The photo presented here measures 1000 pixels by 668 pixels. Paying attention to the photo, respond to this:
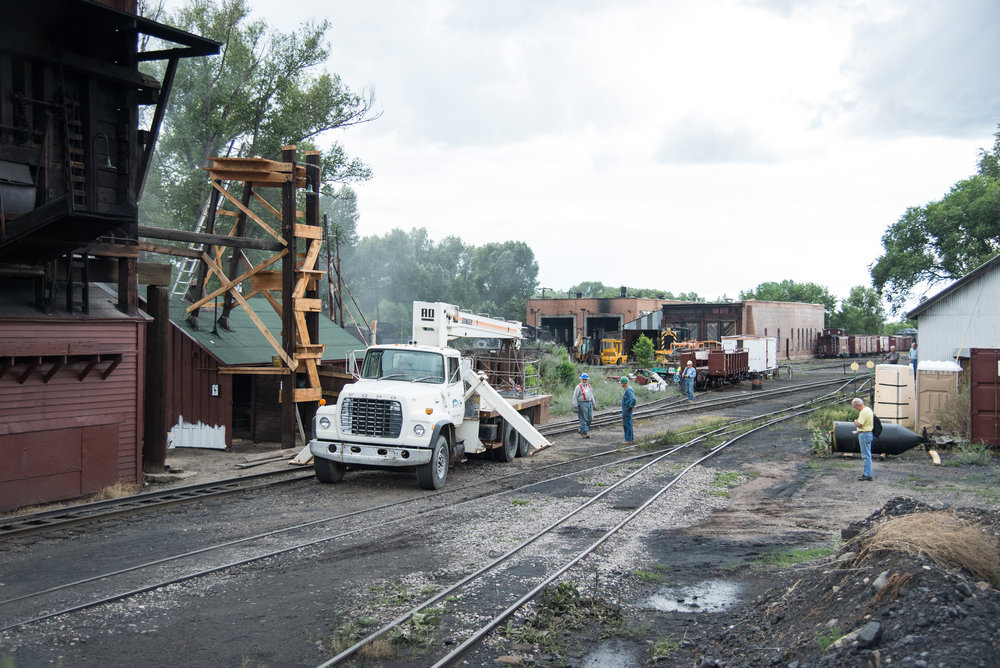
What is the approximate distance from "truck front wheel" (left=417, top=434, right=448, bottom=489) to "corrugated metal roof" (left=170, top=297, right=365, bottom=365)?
7.46 meters

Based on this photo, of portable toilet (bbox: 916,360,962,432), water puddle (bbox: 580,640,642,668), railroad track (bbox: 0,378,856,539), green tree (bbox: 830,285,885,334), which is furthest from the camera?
green tree (bbox: 830,285,885,334)

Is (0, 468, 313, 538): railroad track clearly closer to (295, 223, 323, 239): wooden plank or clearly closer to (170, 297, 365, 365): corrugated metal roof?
(170, 297, 365, 365): corrugated metal roof

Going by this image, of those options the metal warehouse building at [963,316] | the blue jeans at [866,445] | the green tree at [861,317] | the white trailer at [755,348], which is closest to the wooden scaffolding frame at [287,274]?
the blue jeans at [866,445]

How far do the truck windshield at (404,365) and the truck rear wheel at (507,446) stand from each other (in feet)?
10.2

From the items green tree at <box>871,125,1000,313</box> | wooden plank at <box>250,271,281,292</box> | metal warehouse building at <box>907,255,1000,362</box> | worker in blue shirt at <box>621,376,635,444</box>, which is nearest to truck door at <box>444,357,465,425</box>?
worker in blue shirt at <box>621,376,635,444</box>

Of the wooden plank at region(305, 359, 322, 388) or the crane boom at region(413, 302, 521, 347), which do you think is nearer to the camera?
the crane boom at region(413, 302, 521, 347)

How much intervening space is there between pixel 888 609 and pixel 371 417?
902cm

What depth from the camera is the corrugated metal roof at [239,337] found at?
61.9ft

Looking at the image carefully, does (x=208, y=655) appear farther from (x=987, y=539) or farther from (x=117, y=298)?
(x=117, y=298)

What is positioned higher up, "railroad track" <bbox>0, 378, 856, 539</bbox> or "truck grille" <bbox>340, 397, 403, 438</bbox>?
"truck grille" <bbox>340, 397, 403, 438</bbox>

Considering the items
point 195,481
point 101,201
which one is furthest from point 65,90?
point 195,481

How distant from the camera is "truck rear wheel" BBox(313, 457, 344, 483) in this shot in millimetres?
13617

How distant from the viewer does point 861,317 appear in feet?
302

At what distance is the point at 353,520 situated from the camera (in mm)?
11117
